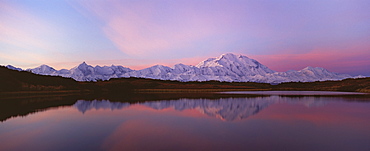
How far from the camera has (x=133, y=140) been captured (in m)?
16.9

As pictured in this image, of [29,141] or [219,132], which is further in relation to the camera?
[219,132]

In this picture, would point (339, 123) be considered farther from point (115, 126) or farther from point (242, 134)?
point (115, 126)

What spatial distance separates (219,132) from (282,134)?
17.3 feet

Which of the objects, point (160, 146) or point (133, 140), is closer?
point (160, 146)

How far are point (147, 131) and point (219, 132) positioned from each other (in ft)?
21.4

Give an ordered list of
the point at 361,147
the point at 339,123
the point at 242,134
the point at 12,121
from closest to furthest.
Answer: the point at 361,147, the point at 242,134, the point at 339,123, the point at 12,121

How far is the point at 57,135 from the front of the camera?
61.8 feet

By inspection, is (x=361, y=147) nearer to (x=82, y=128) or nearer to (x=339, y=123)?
(x=339, y=123)

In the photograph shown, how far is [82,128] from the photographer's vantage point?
21625 mm

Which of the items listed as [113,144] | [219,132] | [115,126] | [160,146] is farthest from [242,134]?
[115,126]

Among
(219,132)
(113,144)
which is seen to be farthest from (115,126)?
(219,132)

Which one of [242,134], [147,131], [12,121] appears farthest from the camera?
[12,121]

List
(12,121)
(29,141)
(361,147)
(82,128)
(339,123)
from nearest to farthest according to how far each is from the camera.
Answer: (361,147) → (29,141) → (82,128) → (339,123) → (12,121)

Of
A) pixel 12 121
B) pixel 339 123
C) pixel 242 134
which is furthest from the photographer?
pixel 12 121
